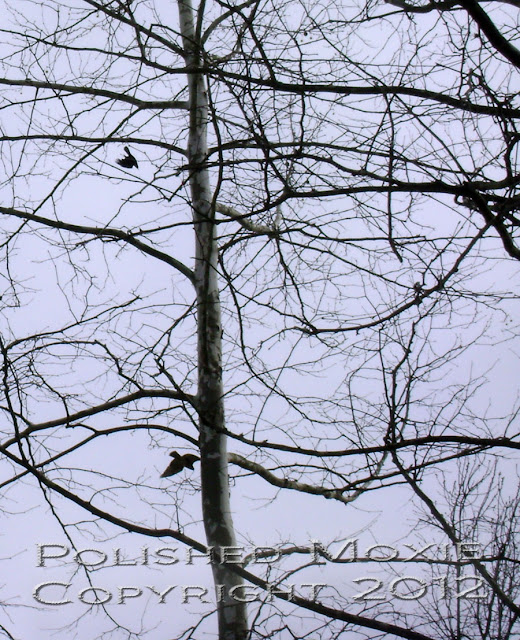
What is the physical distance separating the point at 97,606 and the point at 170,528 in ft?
1.97

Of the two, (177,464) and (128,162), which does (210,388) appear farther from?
(128,162)

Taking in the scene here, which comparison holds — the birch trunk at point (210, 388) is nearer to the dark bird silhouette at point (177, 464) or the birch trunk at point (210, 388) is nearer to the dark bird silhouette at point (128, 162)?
the dark bird silhouette at point (177, 464)

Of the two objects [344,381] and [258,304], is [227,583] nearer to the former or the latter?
[344,381]

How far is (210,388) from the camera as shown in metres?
4.62

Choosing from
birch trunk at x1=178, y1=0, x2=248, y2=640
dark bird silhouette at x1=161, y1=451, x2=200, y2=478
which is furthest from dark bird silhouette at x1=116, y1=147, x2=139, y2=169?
dark bird silhouette at x1=161, y1=451, x2=200, y2=478

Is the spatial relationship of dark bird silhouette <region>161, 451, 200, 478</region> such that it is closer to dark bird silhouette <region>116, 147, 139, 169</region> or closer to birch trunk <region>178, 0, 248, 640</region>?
birch trunk <region>178, 0, 248, 640</region>

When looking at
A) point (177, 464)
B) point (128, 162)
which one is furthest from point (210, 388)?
point (128, 162)

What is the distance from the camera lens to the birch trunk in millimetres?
4062

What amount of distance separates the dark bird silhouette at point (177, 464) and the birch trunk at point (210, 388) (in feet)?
0.29

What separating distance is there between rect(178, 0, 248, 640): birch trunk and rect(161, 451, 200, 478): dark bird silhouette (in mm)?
90

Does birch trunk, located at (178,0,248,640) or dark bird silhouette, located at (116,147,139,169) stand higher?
dark bird silhouette, located at (116,147,139,169)

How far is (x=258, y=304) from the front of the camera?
179 inches

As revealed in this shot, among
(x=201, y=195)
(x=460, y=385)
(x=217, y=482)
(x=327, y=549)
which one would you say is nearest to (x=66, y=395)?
(x=217, y=482)

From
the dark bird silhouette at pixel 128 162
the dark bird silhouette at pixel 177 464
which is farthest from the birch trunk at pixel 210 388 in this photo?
the dark bird silhouette at pixel 128 162
